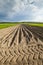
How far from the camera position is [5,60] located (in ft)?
18.0

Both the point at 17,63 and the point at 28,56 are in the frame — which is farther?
the point at 28,56

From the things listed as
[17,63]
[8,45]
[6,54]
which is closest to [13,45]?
A: [8,45]

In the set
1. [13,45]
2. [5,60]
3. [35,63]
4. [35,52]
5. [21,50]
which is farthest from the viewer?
[13,45]

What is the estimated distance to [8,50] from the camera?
6.66 metres

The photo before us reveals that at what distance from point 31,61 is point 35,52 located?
838 millimetres

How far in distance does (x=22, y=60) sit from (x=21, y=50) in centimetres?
116

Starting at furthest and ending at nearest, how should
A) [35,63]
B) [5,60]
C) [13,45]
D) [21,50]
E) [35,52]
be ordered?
[13,45] < [21,50] < [35,52] < [5,60] < [35,63]

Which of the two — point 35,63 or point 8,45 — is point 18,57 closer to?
point 35,63

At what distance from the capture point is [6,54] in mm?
6117

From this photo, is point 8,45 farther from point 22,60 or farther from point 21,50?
point 22,60

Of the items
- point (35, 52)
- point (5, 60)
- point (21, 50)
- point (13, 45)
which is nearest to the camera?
point (5, 60)

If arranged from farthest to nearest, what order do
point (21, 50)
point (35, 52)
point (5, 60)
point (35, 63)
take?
1. point (21, 50)
2. point (35, 52)
3. point (5, 60)
4. point (35, 63)

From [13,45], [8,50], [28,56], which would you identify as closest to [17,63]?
[28,56]

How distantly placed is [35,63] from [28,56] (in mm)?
589
